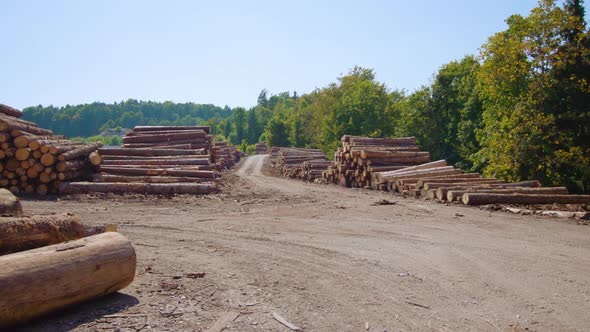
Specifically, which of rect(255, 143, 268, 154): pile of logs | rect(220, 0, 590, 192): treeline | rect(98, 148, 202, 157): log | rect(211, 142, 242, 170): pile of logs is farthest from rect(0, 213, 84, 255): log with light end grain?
rect(255, 143, 268, 154): pile of logs

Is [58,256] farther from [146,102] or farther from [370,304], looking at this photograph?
[146,102]

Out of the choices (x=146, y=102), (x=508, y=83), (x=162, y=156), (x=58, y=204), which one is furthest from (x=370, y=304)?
(x=146, y=102)

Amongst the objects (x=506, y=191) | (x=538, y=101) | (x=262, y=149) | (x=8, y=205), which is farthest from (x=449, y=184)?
(x=262, y=149)

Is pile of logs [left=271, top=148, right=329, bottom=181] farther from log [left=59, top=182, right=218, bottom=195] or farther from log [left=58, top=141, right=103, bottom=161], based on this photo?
log [left=58, top=141, right=103, bottom=161]

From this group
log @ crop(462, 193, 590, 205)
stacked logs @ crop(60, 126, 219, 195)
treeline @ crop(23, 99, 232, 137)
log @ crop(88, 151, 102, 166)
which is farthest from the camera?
treeline @ crop(23, 99, 232, 137)

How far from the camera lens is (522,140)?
56.9ft

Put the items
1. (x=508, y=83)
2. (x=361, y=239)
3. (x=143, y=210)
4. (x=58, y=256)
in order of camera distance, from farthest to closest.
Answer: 1. (x=508, y=83)
2. (x=143, y=210)
3. (x=361, y=239)
4. (x=58, y=256)

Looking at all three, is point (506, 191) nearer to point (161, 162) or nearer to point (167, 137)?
point (161, 162)

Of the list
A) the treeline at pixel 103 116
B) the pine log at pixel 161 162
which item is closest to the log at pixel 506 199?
the pine log at pixel 161 162

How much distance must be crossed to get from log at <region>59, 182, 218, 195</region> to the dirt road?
241 cm

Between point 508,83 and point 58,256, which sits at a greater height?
point 508,83

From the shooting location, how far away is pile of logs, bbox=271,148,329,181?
26141 millimetres

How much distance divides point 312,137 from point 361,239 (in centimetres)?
4469

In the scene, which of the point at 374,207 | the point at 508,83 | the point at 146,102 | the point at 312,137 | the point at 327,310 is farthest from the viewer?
the point at 146,102
